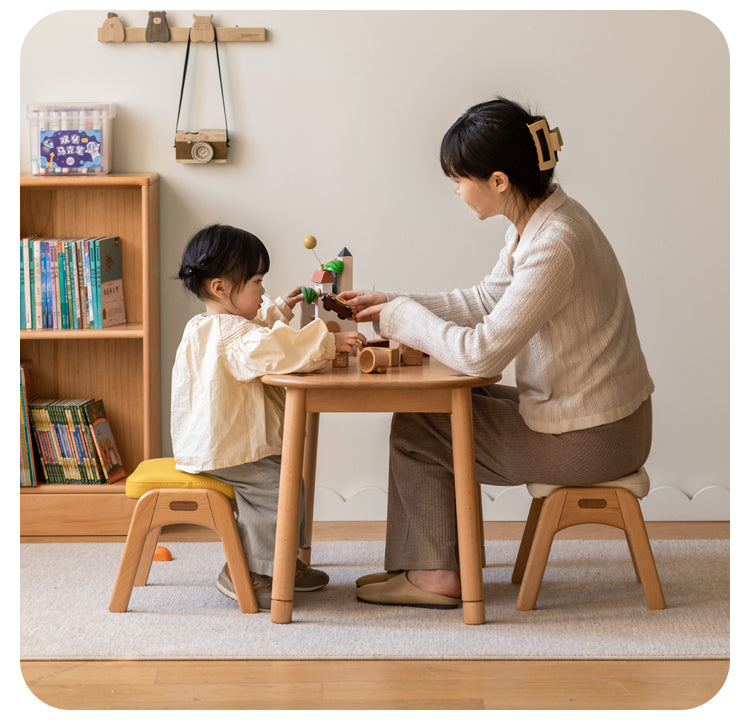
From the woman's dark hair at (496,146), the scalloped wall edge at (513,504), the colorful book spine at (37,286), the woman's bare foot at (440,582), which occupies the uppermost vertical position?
the woman's dark hair at (496,146)

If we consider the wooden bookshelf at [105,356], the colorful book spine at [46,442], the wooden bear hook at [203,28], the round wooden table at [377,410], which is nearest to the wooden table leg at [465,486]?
the round wooden table at [377,410]

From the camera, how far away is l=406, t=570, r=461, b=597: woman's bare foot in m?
2.25

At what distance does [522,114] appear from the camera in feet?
6.83

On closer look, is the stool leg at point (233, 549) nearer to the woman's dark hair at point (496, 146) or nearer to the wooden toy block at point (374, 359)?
the wooden toy block at point (374, 359)

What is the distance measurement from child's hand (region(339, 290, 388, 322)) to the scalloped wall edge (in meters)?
0.90

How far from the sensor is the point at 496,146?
207 centimetres

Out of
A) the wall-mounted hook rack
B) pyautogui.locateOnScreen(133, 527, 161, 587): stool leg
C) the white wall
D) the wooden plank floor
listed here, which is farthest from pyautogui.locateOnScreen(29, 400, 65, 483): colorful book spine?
the wall-mounted hook rack

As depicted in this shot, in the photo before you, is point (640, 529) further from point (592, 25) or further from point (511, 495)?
point (592, 25)

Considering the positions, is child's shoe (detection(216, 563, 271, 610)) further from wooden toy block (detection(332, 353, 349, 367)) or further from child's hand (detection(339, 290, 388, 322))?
child's hand (detection(339, 290, 388, 322))

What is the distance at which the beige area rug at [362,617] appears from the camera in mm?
2010

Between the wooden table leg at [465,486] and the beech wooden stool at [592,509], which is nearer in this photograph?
the wooden table leg at [465,486]

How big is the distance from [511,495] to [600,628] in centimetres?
95

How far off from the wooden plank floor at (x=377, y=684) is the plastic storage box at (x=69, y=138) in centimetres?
152

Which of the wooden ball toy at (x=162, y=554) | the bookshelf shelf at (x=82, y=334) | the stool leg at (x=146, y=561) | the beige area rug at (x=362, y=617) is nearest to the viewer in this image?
the beige area rug at (x=362, y=617)
